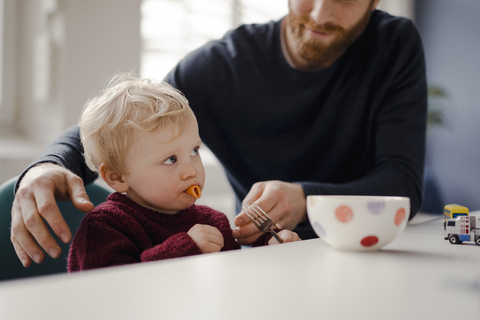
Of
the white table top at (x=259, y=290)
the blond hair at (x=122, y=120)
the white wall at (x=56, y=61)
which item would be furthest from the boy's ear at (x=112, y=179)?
the white wall at (x=56, y=61)

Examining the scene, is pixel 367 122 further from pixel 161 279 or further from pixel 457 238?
pixel 161 279

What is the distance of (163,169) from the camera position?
812 mm

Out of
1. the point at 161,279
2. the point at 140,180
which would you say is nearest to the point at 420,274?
the point at 161,279

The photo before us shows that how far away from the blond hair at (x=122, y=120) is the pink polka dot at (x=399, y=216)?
464 millimetres

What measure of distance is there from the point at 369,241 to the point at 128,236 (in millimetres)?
440

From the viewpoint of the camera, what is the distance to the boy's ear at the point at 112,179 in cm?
82

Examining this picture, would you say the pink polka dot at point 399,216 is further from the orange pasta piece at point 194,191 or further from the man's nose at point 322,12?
the man's nose at point 322,12

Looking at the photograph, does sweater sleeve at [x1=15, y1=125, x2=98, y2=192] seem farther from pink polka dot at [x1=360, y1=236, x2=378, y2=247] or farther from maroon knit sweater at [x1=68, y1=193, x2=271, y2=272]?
pink polka dot at [x1=360, y1=236, x2=378, y2=247]

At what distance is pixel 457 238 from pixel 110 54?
7.34 ft

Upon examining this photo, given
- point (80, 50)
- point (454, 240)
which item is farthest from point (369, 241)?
point (80, 50)

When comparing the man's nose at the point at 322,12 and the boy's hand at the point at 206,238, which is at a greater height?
the man's nose at the point at 322,12

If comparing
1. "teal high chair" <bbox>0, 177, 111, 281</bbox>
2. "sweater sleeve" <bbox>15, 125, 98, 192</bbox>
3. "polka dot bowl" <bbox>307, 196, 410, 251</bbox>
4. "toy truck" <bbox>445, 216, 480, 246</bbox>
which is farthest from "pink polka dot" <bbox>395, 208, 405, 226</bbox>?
"teal high chair" <bbox>0, 177, 111, 281</bbox>

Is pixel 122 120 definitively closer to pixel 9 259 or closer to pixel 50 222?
pixel 50 222

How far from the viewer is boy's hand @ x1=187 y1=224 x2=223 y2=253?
691 mm
